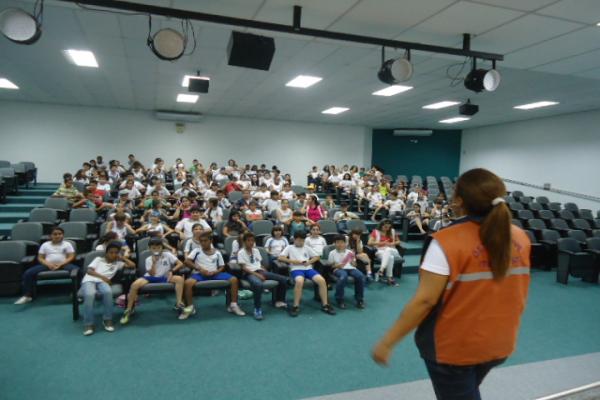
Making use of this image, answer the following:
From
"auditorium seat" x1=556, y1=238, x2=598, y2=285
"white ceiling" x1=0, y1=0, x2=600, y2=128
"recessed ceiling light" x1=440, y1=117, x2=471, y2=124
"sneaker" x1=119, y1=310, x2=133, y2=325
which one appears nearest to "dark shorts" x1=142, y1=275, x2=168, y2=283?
"sneaker" x1=119, y1=310, x2=133, y2=325

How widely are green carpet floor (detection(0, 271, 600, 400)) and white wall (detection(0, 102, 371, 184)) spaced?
880cm

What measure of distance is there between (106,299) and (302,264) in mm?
2456

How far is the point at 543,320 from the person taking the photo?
15.6 feet

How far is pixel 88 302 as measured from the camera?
13.1ft

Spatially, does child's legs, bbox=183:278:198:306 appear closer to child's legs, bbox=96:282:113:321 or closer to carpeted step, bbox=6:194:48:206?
child's legs, bbox=96:282:113:321

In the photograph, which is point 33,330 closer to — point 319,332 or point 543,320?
point 319,332

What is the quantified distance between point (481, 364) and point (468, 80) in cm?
463

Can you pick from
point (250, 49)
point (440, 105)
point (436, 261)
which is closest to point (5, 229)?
point (250, 49)

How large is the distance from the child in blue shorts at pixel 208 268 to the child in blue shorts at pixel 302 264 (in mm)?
763

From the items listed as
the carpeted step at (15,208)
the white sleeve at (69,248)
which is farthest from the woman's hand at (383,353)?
the carpeted step at (15,208)

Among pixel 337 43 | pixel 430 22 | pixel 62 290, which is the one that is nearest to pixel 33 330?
pixel 62 290

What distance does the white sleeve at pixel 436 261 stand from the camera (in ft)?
3.93

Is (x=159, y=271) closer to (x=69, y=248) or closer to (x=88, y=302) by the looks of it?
(x=88, y=302)

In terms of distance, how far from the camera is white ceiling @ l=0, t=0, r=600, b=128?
3.86 metres
